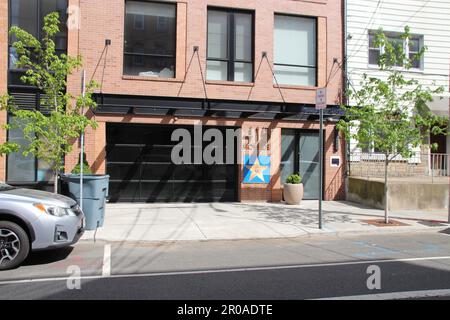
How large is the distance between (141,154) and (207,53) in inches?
166

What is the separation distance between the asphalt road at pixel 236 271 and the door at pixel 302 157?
6.82 meters

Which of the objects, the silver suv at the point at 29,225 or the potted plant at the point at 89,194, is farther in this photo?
the potted plant at the point at 89,194

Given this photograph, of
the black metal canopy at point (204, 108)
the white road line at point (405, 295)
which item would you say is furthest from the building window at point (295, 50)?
the white road line at point (405, 295)

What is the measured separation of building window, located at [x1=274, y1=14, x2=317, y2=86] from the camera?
1600 centimetres

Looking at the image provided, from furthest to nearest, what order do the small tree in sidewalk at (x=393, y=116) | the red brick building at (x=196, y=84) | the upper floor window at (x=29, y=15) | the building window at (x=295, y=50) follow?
1. the building window at (x=295, y=50)
2. the red brick building at (x=196, y=84)
3. the upper floor window at (x=29, y=15)
4. the small tree in sidewalk at (x=393, y=116)

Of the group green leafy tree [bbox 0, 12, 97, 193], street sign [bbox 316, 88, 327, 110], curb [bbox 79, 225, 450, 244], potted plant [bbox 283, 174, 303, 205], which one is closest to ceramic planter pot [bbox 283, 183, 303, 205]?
potted plant [bbox 283, 174, 303, 205]

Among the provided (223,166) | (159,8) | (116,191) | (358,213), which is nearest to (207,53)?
(159,8)

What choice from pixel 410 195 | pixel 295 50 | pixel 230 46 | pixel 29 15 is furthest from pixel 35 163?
pixel 410 195

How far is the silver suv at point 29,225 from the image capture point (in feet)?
21.3

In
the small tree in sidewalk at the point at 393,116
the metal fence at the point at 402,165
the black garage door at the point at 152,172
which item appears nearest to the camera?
the small tree in sidewalk at the point at 393,116

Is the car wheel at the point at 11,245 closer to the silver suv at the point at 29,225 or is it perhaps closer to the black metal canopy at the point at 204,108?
the silver suv at the point at 29,225

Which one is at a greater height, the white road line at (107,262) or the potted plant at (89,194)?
the potted plant at (89,194)

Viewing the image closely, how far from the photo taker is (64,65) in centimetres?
981

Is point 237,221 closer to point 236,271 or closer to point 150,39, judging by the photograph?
point 236,271
